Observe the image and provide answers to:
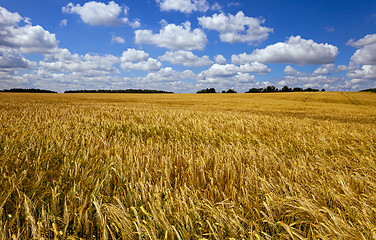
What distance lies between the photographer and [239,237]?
119cm

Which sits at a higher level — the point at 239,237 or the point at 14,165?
the point at 14,165

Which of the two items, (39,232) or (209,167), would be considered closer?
(39,232)

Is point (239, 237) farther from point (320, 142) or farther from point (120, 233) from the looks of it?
point (320, 142)

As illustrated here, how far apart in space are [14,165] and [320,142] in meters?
4.71

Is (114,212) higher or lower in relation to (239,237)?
higher

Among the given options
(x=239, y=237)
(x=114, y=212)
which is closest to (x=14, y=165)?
(x=114, y=212)

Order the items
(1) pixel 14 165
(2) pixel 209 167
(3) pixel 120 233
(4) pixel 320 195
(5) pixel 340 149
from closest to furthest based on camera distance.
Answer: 1. (3) pixel 120 233
2. (4) pixel 320 195
3. (1) pixel 14 165
4. (2) pixel 209 167
5. (5) pixel 340 149

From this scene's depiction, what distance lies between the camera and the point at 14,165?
2.08 metres

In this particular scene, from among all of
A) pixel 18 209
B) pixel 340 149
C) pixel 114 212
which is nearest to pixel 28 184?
pixel 18 209

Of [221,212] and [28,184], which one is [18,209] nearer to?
[28,184]

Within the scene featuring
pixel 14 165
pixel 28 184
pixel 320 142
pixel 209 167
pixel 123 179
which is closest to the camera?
pixel 28 184

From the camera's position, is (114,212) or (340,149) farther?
(340,149)

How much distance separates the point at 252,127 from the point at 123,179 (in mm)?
4123

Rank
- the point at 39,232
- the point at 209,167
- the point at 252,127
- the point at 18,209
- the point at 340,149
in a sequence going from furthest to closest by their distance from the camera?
the point at 252,127, the point at 340,149, the point at 209,167, the point at 18,209, the point at 39,232
